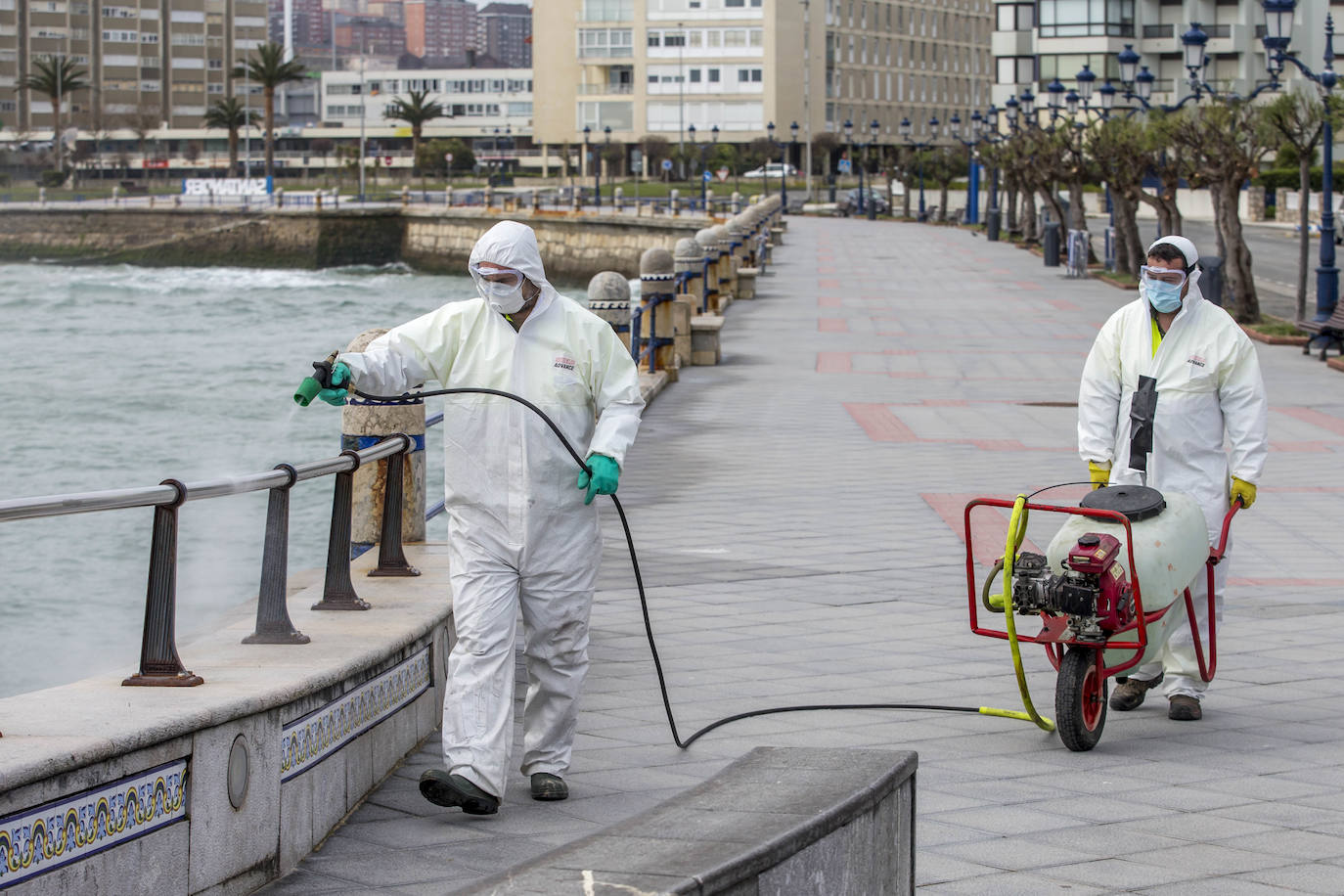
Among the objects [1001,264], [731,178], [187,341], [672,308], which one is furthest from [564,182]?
[672,308]

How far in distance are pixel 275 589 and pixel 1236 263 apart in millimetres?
21885

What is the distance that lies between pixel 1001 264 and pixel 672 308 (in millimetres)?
23391

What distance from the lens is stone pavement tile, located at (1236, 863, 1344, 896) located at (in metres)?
Result: 4.65

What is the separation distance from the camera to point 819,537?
10.4m

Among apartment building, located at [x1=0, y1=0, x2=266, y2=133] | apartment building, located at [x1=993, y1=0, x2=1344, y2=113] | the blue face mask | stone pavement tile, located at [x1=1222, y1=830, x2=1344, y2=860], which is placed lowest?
stone pavement tile, located at [x1=1222, y1=830, x2=1344, y2=860]

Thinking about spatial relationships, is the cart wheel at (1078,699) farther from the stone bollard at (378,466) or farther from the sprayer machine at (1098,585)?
the stone bollard at (378,466)

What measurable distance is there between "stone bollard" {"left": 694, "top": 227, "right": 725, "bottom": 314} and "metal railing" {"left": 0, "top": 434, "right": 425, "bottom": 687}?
63.1ft

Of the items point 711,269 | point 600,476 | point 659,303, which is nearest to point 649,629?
point 600,476

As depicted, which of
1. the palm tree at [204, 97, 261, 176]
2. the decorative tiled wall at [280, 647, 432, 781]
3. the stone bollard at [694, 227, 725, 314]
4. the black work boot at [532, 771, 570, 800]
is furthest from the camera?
the palm tree at [204, 97, 261, 176]

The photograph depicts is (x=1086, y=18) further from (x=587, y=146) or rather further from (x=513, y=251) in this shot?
(x=513, y=251)

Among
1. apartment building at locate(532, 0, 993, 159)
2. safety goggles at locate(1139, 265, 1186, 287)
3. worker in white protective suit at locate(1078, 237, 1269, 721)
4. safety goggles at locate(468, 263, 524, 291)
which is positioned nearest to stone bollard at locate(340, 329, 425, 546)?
safety goggles at locate(468, 263, 524, 291)

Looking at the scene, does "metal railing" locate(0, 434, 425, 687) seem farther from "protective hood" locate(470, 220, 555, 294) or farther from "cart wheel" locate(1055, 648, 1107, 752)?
"cart wheel" locate(1055, 648, 1107, 752)

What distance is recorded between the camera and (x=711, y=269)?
89.8 feet

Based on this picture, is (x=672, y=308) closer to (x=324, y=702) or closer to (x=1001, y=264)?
(x=324, y=702)
